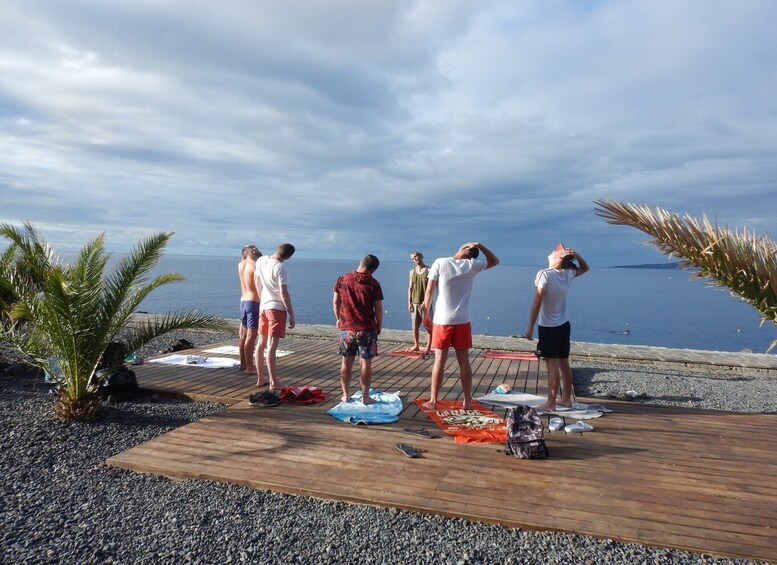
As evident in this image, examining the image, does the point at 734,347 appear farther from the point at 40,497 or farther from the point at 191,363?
the point at 40,497

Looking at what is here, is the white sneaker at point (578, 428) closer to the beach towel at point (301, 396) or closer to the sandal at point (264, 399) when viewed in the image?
the beach towel at point (301, 396)

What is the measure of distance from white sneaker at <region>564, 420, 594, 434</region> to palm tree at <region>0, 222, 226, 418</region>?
432 centimetres

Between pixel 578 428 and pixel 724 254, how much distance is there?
2.23m

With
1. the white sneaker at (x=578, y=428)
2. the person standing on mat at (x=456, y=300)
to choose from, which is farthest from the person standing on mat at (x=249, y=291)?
the white sneaker at (x=578, y=428)

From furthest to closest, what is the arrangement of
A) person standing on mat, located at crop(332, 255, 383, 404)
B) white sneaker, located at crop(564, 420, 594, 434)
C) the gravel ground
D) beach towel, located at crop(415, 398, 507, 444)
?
person standing on mat, located at crop(332, 255, 383, 404)
white sneaker, located at crop(564, 420, 594, 434)
beach towel, located at crop(415, 398, 507, 444)
the gravel ground

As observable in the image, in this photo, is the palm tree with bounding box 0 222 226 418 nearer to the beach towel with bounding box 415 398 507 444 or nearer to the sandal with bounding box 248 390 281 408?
the sandal with bounding box 248 390 281 408

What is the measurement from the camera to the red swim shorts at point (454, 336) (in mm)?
5199

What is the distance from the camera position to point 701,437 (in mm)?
4816

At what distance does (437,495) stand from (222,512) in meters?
1.47

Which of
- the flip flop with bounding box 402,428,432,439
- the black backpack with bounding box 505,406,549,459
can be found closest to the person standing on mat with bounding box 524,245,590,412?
the black backpack with bounding box 505,406,549,459

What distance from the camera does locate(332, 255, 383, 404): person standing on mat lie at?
16.9ft

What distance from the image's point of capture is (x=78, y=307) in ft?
17.1

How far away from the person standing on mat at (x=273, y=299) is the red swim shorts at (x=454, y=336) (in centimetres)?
178

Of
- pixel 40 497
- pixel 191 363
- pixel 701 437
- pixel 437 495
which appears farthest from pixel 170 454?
pixel 701 437
